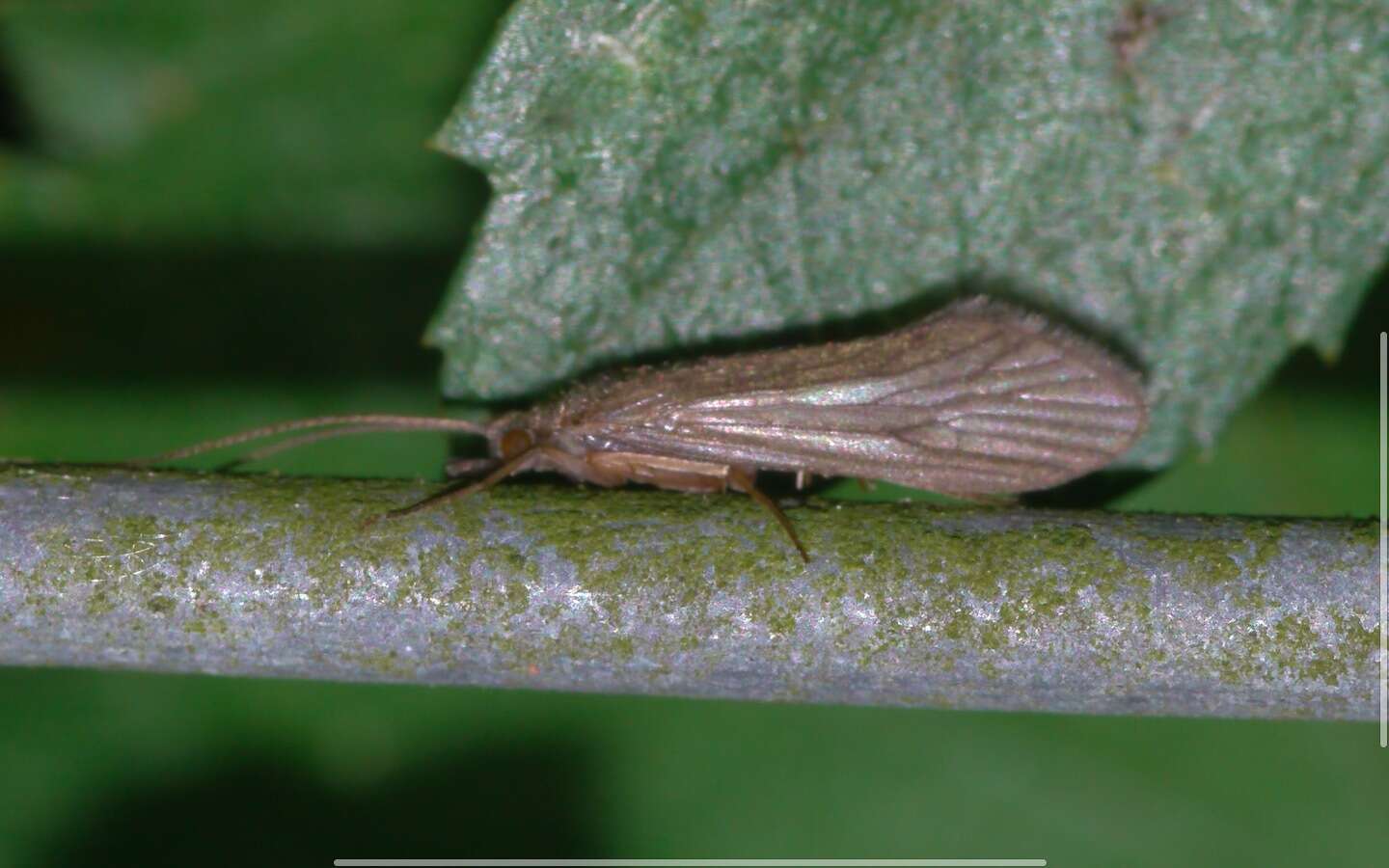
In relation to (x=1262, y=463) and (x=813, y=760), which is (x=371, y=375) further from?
(x=1262, y=463)

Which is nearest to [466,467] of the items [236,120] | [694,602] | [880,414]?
[880,414]

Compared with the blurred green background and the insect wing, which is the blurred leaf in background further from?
the insect wing

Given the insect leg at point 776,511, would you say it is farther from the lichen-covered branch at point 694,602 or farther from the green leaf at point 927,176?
the green leaf at point 927,176

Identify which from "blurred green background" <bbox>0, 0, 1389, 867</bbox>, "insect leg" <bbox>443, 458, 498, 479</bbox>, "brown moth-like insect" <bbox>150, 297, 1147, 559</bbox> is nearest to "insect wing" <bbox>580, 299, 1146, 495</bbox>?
"brown moth-like insect" <bbox>150, 297, 1147, 559</bbox>

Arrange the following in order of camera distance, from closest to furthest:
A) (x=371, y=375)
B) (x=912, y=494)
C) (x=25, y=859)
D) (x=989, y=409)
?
1. (x=989, y=409)
2. (x=912, y=494)
3. (x=25, y=859)
4. (x=371, y=375)

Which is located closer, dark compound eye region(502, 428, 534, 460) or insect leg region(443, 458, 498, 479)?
insect leg region(443, 458, 498, 479)

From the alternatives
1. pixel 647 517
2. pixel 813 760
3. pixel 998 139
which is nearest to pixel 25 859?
pixel 813 760
